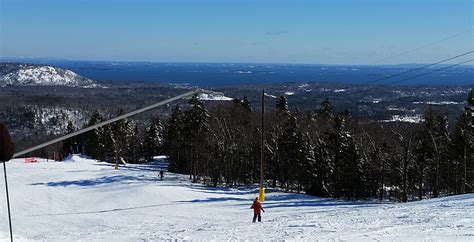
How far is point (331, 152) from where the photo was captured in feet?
176

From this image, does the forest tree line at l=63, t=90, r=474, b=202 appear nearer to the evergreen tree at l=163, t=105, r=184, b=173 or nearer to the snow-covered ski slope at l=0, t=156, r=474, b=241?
the evergreen tree at l=163, t=105, r=184, b=173

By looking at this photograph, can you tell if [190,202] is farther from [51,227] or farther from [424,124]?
[424,124]

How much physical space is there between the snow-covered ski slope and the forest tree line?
5.99 metres

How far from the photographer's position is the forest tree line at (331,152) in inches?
1960

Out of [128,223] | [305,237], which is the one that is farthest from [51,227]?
[305,237]

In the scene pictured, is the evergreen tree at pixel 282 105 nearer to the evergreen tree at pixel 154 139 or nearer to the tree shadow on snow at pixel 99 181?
the tree shadow on snow at pixel 99 181

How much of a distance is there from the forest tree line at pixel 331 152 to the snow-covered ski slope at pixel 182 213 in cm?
599

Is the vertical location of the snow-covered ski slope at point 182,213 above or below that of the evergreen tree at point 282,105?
below

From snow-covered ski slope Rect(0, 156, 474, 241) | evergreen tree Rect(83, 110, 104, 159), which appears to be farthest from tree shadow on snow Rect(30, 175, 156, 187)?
evergreen tree Rect(83, 110, 104, 159)

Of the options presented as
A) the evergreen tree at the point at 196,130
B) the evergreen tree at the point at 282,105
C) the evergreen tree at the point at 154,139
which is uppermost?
the evergreen tree at the point at 282,105

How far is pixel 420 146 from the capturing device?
52.0 meters

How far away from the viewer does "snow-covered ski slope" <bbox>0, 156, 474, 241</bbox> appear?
18.8 metres

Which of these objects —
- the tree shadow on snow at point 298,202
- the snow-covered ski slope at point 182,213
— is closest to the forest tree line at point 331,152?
the snow-covered ski slope at point 182,213

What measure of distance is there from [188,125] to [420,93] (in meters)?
137
